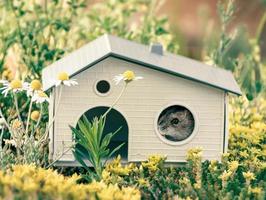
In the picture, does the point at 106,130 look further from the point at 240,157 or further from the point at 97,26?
the point at 97,26

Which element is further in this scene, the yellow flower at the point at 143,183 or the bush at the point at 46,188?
the yellow flower at the point at 143,183

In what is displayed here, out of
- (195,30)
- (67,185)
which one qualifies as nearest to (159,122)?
(67,185)

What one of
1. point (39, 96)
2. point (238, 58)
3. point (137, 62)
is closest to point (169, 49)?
point (238, 58)

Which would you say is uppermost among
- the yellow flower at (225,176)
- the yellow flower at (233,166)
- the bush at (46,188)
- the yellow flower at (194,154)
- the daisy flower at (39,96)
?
the daisy flower at (39,96)

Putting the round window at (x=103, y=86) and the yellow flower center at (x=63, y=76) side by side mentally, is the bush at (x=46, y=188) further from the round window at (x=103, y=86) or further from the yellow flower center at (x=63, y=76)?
the round window at (x=103, y=86)

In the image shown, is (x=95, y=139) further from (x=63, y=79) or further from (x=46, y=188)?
(x=46, y=188)

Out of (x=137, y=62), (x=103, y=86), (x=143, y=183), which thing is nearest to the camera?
(x=143, y=183)

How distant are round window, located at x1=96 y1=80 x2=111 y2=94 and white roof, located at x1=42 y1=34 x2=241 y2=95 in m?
0.14

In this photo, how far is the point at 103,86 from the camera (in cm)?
444

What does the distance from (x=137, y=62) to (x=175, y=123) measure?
41 centimetres

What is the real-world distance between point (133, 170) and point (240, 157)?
0.66 m

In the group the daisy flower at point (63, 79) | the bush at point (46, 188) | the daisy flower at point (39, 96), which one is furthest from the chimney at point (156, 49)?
the bush at point (46, 188)

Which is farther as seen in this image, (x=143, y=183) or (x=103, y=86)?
(x=103, y=86)

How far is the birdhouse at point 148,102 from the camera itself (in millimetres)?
4363
